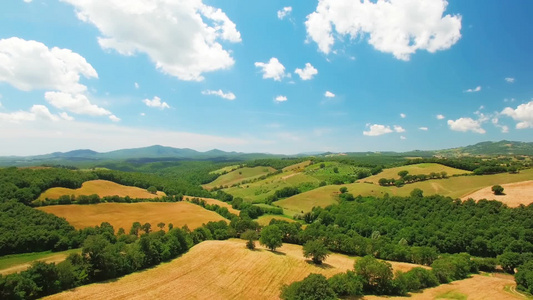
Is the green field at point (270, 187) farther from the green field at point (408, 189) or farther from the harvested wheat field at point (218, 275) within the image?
the harvested wheat field at point (218, 275)

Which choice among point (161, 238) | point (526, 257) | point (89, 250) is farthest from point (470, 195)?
point (89, 250)

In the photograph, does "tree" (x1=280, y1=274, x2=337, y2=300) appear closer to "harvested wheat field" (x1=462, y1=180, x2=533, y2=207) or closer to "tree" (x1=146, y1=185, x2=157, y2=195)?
"harvested wheat field" (x1=462, y1=180, x2=533, y2=207)

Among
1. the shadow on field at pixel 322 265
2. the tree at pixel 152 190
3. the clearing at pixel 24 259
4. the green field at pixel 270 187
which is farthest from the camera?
the green field at pixel 270 187

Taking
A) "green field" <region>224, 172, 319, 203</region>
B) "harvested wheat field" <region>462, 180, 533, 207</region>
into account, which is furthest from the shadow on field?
"green field" <region>224, 172, 319, 203</region>

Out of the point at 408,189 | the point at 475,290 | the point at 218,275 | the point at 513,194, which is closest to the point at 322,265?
the point at 218,275

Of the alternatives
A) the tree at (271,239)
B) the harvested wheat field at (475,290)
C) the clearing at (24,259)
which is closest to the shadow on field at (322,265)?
the tree at (271,239)

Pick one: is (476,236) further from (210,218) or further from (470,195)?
(210,218)
